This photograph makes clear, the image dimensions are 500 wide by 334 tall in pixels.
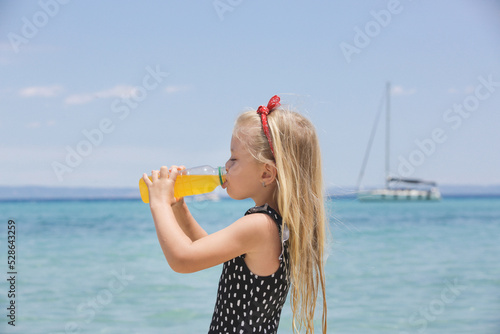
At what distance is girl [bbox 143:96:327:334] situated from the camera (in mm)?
1825

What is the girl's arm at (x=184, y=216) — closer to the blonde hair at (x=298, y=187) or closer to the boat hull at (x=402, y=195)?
the blonde hair at (x=298, y=187)

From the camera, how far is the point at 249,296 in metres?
1.85

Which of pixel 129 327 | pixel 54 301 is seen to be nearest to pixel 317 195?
pixel 129 327

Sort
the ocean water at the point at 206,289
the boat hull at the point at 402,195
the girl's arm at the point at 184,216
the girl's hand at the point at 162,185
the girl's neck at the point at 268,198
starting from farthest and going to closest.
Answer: the boat hull at the point at 402,195 → the ocean water at the point at 206,289 → the girl's arm at the point at 184,216 → the girl's neck at the point at 268,198 → the girl's hand at the point at 162,185

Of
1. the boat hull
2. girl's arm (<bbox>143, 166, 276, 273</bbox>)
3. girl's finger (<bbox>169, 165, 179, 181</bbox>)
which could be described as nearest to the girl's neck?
girl's arm (<bbox>143, 166, 276, 273</bbox>)

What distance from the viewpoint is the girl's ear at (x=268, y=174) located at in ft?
6.20

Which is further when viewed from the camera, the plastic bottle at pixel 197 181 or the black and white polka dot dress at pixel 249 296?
the plastic bottle at pixel 197 181

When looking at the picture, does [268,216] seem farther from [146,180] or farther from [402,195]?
[402,195]

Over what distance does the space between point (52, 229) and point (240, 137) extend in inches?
688

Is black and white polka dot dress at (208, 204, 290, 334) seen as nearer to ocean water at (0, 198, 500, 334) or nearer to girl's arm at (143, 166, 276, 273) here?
girl's arm at (143, 166, 276, 273)

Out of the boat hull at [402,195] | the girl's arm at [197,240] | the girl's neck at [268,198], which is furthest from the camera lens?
the boat hull at [402,195]

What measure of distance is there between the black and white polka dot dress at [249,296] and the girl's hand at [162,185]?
0.28 meters

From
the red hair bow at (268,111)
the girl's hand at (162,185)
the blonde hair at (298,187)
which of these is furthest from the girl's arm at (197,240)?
the red hair bow at (268,111)

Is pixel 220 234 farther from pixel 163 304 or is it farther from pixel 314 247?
pixel 163 304
